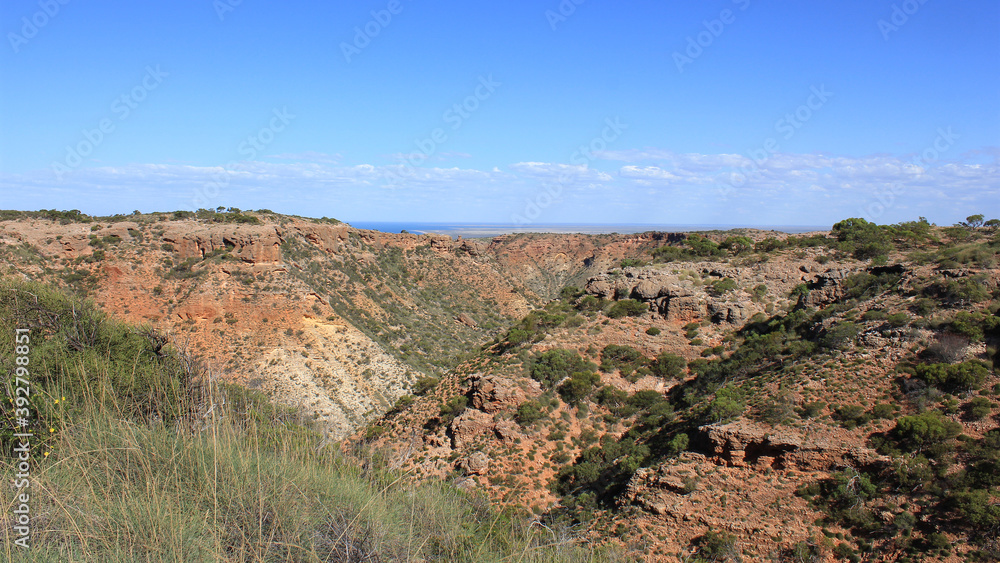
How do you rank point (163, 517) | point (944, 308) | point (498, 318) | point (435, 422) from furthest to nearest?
point (498, 318) < point (435, 422) < point (944, 308) < point (163, 517)

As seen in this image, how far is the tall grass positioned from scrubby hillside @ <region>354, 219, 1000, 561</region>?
1168 millimetres

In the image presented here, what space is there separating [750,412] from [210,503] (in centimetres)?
1422

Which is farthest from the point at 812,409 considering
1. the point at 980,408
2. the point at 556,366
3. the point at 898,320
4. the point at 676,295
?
the point at 676,295

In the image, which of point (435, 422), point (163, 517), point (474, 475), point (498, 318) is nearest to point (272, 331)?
point (435, 422)

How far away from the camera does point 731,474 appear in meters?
12.8

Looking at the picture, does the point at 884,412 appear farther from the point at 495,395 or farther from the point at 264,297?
the point at 264,297

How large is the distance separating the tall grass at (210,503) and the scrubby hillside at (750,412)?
1168 mm

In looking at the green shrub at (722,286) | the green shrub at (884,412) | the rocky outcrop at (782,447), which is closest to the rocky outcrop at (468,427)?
the rocky outcrop at (782,447)

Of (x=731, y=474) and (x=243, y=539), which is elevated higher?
(x=243, y=539)

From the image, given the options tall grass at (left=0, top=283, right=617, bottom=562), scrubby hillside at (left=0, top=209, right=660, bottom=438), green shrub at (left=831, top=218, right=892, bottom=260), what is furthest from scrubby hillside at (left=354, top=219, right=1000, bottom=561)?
scrubby hillside at (left=0, top=209, right=660, bottom=438)

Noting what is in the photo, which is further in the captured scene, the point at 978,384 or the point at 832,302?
the point at 832,302

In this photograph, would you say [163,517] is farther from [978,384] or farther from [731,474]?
[978,384]

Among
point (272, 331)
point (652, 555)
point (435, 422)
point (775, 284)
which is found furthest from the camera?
point (272, 331)

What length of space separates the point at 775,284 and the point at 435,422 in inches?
697
